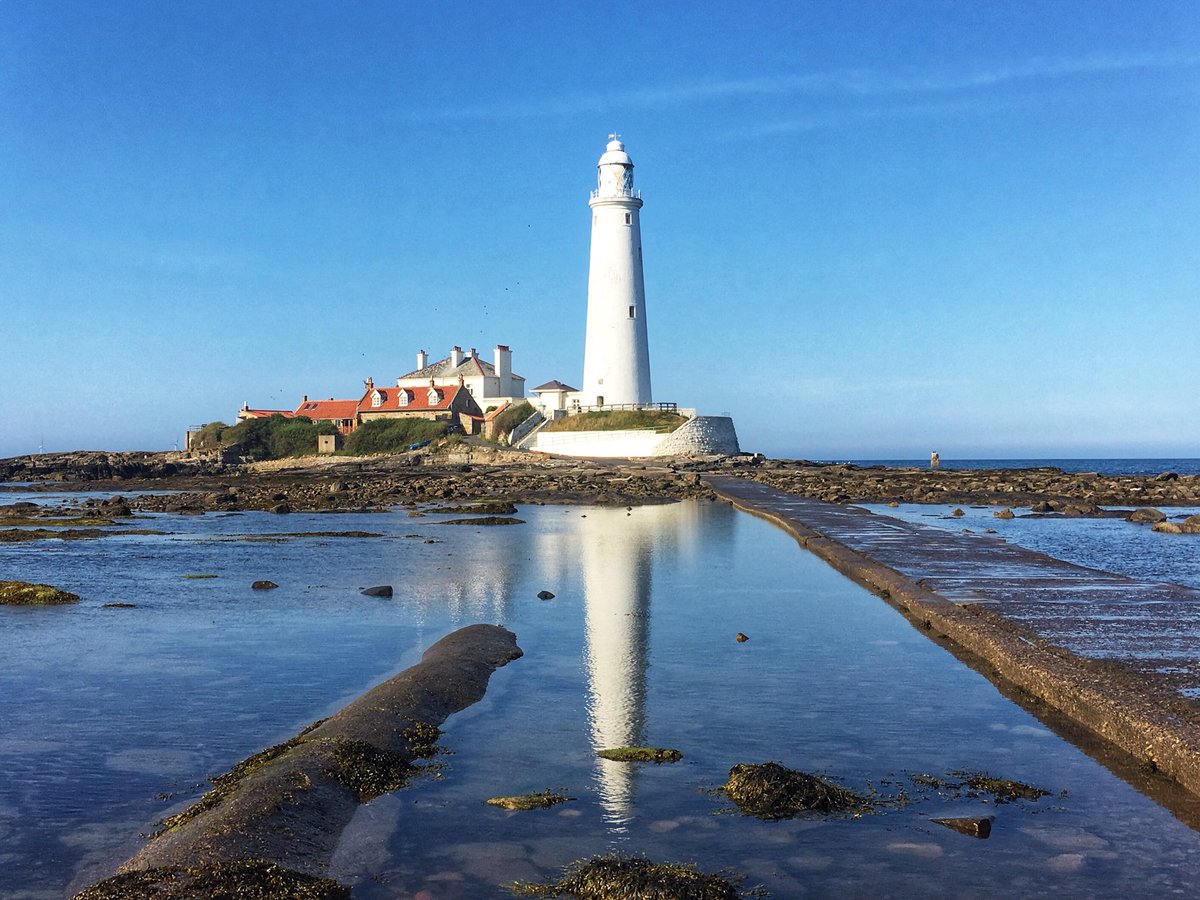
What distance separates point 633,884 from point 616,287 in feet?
172

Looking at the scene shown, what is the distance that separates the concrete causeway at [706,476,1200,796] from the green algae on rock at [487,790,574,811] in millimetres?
3535

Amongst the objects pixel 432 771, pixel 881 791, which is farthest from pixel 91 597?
pixel 881 791

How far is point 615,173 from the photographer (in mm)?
56500

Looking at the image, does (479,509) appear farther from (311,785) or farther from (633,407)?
(633,407)

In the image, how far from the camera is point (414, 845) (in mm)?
5266

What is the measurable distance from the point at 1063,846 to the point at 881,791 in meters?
1.07

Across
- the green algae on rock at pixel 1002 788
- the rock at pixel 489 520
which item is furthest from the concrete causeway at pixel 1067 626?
the rock at pixel 489 520

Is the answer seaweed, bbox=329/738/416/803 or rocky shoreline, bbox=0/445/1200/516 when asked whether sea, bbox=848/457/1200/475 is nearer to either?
rocky shoreline, bbox=0/445/1200/516

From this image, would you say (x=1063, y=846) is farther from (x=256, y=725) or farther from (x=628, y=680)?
(x=256, y=725)

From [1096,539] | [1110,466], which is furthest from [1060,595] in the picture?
[1110,466]

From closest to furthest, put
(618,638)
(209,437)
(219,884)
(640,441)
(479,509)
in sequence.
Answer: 1. (219,884)
2. (618,638)
3. (479,509)
4. (640,441)
5. (209,437)

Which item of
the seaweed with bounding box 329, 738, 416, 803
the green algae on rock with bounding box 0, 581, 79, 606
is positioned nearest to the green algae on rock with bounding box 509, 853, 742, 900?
the seaweed with bounding box 329, 738, 416, 803

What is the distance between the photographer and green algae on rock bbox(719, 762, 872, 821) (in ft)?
18.7

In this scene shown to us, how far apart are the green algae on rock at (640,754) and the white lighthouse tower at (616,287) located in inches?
1972
